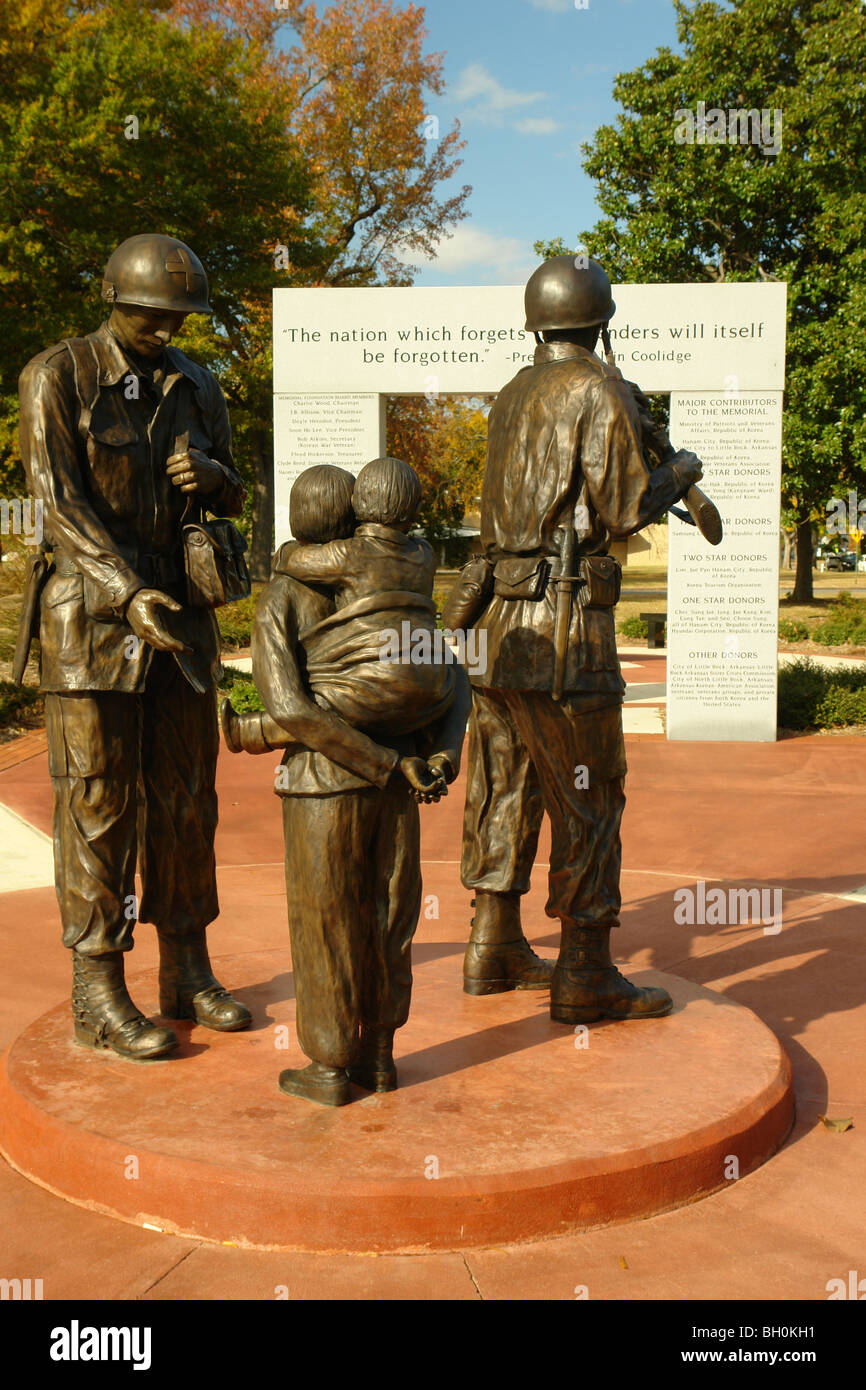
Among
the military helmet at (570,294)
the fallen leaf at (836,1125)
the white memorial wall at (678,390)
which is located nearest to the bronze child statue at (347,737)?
the military helmet at (570,294)

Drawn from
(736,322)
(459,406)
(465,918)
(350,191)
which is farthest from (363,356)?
(459,406)

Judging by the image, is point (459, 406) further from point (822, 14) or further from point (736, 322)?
point (736, 322)

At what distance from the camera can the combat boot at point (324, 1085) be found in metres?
3.20

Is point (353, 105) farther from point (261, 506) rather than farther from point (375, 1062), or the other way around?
point (375, 1062)

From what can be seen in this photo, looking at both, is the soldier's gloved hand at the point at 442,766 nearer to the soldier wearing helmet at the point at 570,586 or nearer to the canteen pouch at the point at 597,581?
the soldier wearing helmet at the point at 570,586

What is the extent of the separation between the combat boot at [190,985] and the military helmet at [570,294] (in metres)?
2.16

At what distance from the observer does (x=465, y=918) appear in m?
5.43

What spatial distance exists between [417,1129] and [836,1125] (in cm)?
123

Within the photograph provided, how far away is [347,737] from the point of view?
9.86 ft

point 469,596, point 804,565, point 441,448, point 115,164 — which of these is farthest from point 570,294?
point 441,448

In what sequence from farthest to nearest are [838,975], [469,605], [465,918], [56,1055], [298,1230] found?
[465,918] < [838,975] < [469,605] < [56,1055] < [298,1230]

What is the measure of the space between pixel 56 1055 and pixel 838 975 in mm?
2850

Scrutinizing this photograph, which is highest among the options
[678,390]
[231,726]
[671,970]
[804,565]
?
[678,390]

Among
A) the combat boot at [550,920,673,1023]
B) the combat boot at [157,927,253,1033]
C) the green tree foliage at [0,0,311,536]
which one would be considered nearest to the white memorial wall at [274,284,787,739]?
the combat boot at [157,927,253,1033]
